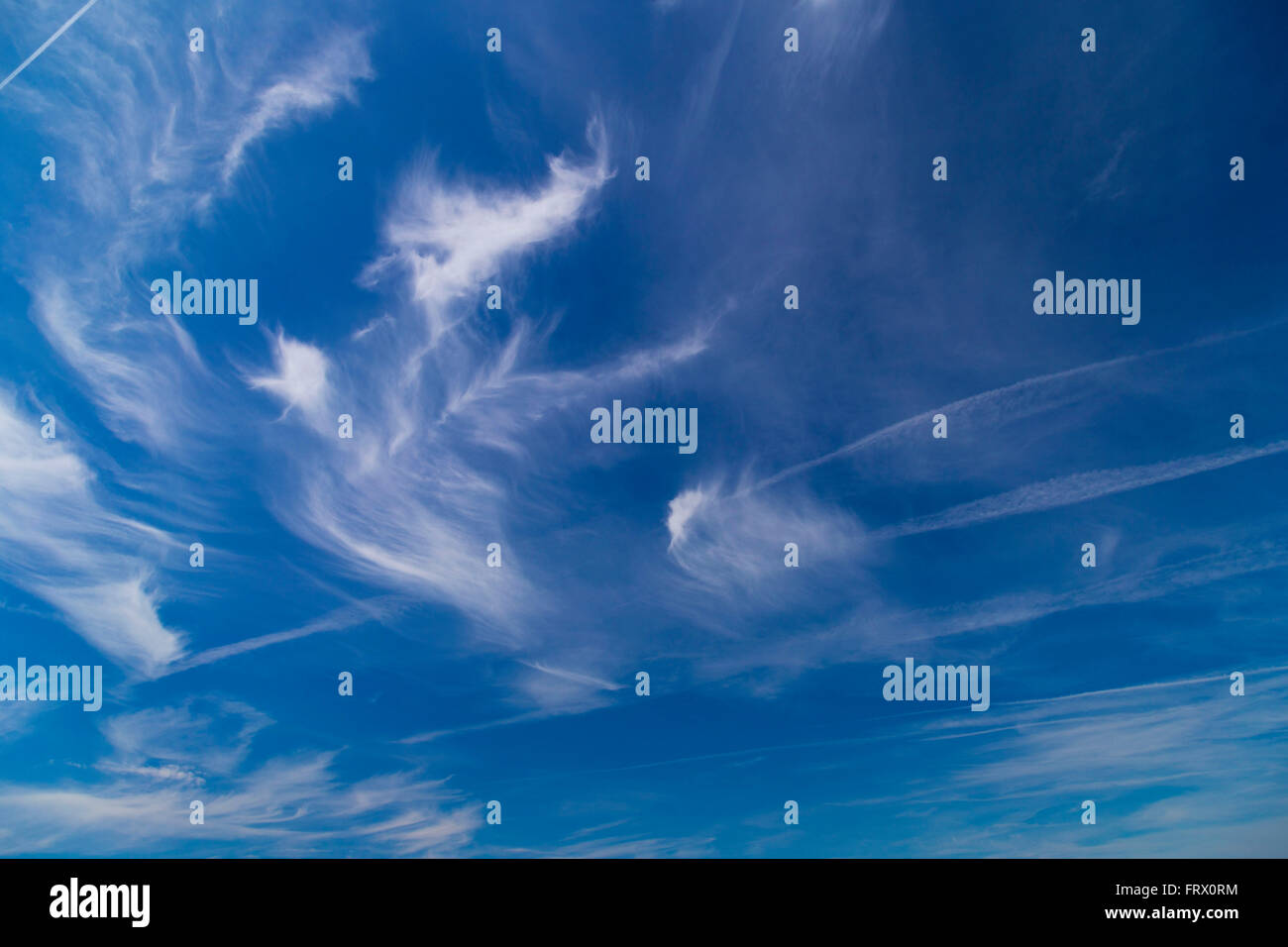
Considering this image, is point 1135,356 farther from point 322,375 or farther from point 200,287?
point 200,287

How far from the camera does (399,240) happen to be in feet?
27.0

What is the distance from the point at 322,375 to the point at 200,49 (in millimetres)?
4577

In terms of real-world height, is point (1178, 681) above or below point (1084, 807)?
above

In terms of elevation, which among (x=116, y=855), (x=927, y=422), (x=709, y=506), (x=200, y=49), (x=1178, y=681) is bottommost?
(x=116, y=855)

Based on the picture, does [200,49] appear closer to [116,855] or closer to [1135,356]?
[116,855]

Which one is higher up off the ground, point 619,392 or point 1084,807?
point 619,392

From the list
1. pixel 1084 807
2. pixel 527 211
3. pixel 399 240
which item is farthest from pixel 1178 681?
pixel 399 240

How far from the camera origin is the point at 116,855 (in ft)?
26.1

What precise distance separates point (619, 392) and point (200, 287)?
5780 mm
